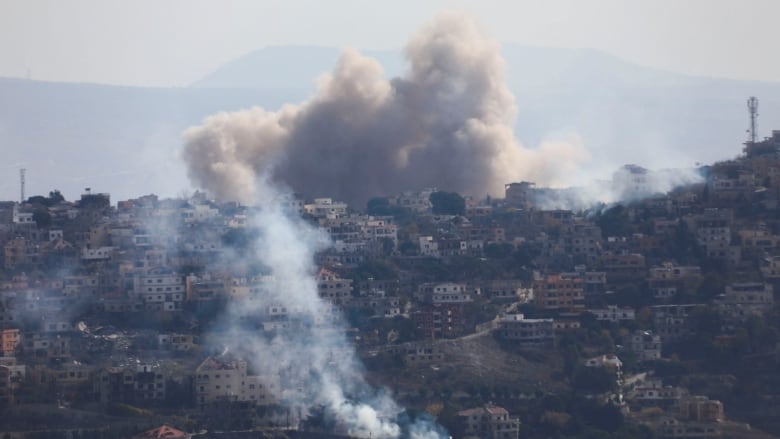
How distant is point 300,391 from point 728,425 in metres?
8.63

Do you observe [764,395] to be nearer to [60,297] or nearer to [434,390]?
[434,390]

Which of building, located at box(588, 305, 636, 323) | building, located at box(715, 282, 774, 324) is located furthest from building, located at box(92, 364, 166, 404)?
building, located at box(715, 282, 774, 324)

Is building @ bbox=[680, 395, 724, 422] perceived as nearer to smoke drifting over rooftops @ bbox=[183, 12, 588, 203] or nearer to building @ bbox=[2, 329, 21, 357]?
building @ bbox=[2, 329, 21, 357]

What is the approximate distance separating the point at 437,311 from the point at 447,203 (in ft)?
39.5

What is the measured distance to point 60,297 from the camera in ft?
177

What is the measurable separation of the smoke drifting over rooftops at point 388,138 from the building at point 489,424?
73.4 feet

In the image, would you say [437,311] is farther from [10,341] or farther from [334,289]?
[10,341]

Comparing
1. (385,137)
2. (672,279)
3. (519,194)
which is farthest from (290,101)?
(672,279)

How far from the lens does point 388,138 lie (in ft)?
232

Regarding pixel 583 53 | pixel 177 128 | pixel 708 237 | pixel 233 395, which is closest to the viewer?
pixel 233 395

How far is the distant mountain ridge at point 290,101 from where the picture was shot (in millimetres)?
96500

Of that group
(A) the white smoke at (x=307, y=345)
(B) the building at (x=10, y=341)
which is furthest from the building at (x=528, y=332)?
(B) the building at (x=10, y=341)

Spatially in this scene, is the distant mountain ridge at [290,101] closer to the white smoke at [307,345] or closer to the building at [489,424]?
the white smoke at [307,345]

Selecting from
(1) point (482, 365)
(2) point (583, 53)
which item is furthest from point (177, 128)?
(1) point (482, 365)
